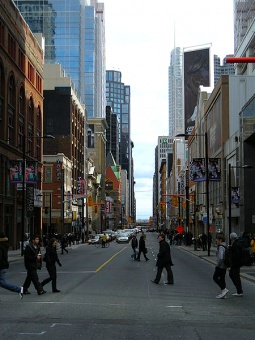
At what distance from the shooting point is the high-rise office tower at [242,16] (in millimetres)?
73975

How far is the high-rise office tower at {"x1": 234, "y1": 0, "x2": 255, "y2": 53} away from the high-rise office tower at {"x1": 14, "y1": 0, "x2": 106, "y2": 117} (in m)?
66.6

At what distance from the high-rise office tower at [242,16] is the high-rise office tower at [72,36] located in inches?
2623

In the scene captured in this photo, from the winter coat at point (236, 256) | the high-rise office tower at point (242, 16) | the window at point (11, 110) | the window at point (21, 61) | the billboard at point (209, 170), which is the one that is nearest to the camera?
the winter coat at point (236, 256)

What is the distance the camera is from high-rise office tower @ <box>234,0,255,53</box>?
73975 mm

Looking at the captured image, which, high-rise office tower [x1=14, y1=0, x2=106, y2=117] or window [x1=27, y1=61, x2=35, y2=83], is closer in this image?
window [x1=27, y1=61, x2=35, y2=83]

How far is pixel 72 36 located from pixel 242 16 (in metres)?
81.7

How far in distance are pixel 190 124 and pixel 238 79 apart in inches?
3551

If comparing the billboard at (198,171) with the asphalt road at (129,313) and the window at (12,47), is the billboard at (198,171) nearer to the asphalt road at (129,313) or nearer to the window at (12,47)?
the asphalt road at (129,313)

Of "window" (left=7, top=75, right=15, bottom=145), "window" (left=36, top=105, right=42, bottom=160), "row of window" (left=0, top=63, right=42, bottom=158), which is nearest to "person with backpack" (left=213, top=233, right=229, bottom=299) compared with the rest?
"row of window" (left=0, top=63, right=42, bottom=158)

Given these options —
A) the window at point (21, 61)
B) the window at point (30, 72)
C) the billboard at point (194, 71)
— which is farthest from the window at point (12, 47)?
the billboard at point (194, 71)

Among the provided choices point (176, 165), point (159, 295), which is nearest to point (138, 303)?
point (159, 295)

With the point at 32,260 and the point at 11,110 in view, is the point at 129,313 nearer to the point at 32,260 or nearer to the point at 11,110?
the point at 32,260

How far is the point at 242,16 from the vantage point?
77938mm

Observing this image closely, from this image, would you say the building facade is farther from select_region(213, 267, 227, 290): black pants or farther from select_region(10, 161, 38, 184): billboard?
select_region(213, 267, 227, 290): black pants
